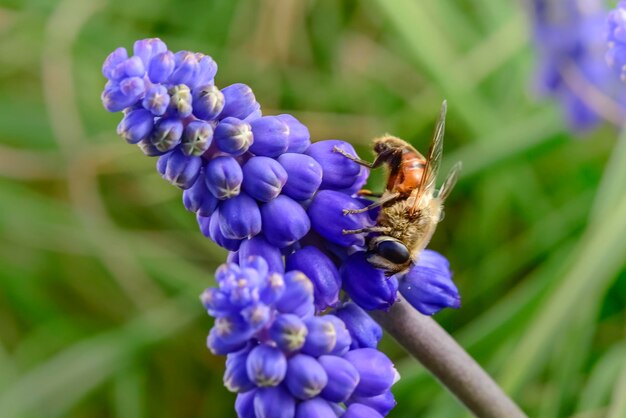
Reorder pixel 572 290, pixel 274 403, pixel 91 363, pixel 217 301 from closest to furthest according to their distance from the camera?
1. pixel 217 301
2. pixel 274 403
3. pixel 572 290
4. pixel 91 363

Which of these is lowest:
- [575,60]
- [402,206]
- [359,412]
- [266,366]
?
[359,412]

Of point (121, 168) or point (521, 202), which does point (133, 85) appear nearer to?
point (521, 202)

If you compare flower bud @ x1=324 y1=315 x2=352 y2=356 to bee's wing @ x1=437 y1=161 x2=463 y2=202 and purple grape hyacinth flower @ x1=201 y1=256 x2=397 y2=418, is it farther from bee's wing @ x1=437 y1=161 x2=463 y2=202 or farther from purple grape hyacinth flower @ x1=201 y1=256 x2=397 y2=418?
bee's wing @ x1=437 y1=161 x2=463 y2=202

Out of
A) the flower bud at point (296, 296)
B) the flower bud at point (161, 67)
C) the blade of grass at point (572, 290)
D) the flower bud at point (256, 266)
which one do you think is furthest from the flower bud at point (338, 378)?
the blade of grass at point (572, 290)

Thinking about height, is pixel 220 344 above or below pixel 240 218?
below

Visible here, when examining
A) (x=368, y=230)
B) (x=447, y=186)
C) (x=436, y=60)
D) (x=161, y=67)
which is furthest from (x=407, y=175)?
(x=436, y=60)

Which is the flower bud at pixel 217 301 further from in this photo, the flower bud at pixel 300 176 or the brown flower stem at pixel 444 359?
the brown flower stem at pixel 444 359

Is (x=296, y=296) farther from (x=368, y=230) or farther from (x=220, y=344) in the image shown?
(x=368, y=230)
